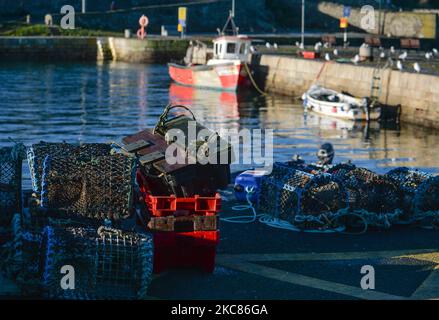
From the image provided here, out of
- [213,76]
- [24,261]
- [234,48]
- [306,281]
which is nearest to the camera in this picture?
[24,261]

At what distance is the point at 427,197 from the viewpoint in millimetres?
13812

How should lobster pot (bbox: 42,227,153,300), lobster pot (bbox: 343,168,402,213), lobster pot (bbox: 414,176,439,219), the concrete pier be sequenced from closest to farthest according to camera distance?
1. lobster pot (bbox: 42,227,153,300)
2. lobster pot (bbox: 343,168,402,213)
3. lobster pot (bbox: 414,176,439,219)
4. the concrete pier

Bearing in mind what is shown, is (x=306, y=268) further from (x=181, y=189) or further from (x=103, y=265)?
(x=103, y=265)

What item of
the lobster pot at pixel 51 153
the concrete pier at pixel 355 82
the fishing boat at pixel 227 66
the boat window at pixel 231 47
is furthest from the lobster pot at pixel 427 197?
the boat window at pixel 231 47

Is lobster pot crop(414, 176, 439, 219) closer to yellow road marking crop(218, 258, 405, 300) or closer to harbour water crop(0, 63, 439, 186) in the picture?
yellow road marking crop(218, 258, 405, 300)

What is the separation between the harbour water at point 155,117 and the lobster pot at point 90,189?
35.8 ft

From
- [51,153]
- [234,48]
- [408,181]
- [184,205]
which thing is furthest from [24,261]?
[234,48]

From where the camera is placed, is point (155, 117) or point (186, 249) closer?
point (186, 249)

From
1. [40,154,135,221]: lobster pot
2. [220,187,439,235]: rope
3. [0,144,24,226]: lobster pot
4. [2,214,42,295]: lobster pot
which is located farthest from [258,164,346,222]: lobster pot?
[2,214,42,295]: lobster pot

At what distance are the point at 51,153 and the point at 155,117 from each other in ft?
79.7

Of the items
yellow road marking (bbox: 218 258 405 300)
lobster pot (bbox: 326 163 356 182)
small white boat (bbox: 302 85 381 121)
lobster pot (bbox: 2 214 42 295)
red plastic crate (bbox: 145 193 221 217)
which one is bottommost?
small white boat (bbox: 302 85 381 121)

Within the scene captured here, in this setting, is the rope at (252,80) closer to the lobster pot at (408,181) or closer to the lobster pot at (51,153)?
the lobster pot at (408,181)

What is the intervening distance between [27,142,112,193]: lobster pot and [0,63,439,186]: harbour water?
959cm

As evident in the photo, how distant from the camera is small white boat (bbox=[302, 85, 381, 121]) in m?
35.9
